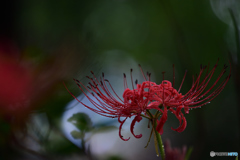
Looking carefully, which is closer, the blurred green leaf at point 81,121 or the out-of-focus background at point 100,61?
the out-of-focus background at point 100,61

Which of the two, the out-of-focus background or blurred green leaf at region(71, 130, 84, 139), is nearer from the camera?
the out-of-focus background

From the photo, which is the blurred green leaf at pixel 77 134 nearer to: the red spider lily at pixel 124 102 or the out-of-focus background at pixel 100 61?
the out-of-focus background at pixel 100 61

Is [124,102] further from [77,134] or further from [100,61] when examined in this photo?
[100,61]

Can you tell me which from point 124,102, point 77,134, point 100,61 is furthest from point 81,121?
point 100,61

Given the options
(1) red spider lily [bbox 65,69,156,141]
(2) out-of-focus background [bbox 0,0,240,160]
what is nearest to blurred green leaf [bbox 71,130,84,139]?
(2) out-of-focus background [bbox 0,0,240,160]

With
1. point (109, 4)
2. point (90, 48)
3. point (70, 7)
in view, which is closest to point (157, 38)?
point (109, 4)

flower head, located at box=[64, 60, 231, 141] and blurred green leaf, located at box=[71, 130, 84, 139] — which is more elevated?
flower head, located at box=[64, 60, 231, 141]

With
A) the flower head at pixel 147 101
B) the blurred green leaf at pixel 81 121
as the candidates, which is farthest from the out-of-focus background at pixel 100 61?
the flower head at pixel 147 101

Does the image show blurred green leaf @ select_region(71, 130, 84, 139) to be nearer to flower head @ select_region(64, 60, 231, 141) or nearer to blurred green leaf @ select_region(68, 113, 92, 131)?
blurred green leaf @ select_region(68, 113, 92, 131)
